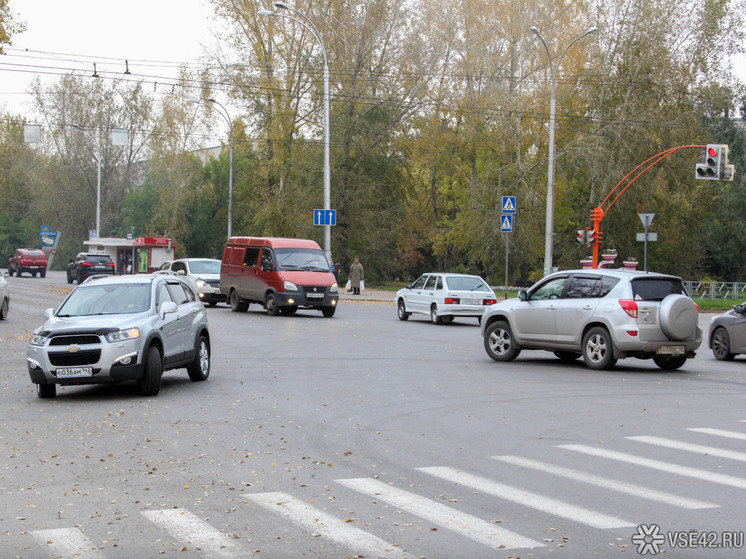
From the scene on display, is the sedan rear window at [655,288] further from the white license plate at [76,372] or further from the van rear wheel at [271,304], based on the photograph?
the van rear wheel at [271,304]

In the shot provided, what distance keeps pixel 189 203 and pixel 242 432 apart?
65.3 meters

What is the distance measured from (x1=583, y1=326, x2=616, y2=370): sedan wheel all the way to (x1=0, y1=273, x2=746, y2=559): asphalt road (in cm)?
57

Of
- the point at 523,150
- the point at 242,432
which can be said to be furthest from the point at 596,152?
the point at 242,432

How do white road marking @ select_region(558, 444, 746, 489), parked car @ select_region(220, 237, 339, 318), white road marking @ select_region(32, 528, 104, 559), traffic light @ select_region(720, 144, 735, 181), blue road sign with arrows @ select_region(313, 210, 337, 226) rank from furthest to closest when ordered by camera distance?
blue road sign with arrows @ select_region(313, 210, 337, 226)
traffic light @ select_region(720, 144, 735, 181)
parked car @ select_region(220, 237, 339, 318)
white road marking @ select_region(558, 444, 746, 489)
white road marking @ select_region(32, 528, 104, 559)

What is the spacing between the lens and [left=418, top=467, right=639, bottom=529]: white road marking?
619 centimetres

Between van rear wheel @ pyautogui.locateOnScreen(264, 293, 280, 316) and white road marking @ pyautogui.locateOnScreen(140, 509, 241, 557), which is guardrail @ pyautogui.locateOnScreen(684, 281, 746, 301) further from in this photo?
white road marking @ pyautogui.locateOnScreen(140, 509, 241, 557)

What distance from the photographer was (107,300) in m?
13.6

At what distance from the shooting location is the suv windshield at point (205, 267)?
35634 millimetres

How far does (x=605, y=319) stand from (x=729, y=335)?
4364mm

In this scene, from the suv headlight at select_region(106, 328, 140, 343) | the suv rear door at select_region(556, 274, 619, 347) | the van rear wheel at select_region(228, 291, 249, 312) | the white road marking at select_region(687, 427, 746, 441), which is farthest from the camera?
the van rear wheel at select_region(228, 291, 249, 312)

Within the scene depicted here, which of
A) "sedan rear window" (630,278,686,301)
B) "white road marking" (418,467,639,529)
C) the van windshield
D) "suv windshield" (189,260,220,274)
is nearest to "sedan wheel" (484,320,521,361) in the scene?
"sedan rear window" (630,278,686,301)

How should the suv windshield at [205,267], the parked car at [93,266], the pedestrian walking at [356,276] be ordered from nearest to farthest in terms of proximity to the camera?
the suv windshield at [205,267], the pedestrian walking at [356,276], the parked car at [93,266]

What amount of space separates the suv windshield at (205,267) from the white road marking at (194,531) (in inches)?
1162

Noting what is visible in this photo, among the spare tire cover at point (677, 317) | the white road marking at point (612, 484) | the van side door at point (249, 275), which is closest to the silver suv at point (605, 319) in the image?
the spare tire cover at point (677, 317)
